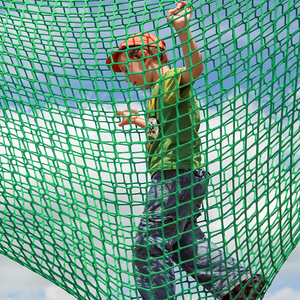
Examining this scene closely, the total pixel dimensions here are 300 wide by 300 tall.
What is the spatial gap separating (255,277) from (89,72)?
1013 millimetres

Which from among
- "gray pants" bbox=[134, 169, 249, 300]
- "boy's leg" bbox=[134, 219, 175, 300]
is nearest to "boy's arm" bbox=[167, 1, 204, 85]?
"gray pants" bbox=[134, 169, 249, 300]

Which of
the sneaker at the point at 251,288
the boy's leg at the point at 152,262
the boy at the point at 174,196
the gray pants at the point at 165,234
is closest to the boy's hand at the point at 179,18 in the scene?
the boy at the point at 174,196

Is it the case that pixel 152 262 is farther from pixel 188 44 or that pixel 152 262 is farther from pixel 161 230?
pixel 188 44

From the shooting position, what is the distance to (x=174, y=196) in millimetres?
1375

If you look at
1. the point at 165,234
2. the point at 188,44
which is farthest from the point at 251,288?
the point at 188,44

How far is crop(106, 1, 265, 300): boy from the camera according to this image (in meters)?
1.30

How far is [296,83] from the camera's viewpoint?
1.32 m

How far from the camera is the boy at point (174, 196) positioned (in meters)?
1.30

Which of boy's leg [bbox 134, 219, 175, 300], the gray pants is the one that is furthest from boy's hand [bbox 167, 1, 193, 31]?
boy's leg [bbox 134, 219, 175, 300]

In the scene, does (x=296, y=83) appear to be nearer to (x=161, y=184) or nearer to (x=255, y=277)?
(x=161, y=184)

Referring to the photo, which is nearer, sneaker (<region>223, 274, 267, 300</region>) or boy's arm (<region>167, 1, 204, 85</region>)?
boy's arm (<region>167, 1, 204, 85</region>)

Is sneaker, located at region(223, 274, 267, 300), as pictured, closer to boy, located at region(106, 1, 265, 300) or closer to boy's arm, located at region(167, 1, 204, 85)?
boy, located at region(106, 1, 265, 300)

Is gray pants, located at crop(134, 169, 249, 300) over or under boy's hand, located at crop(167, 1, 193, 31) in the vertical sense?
under

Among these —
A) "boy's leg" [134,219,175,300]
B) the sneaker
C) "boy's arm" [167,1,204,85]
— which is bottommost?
the sneaker
